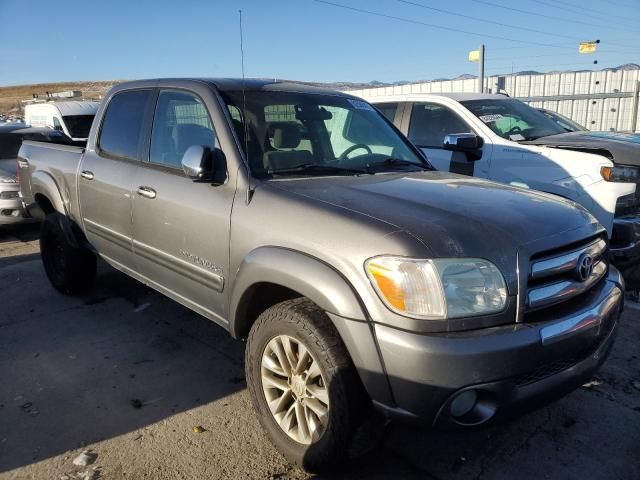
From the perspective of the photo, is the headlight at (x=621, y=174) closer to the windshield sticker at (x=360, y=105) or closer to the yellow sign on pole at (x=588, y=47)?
the windshield sticker at (x=360, y=105)

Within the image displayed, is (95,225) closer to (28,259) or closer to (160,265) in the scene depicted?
(160,265)

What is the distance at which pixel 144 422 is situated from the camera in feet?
10.0

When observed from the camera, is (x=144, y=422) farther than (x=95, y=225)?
No

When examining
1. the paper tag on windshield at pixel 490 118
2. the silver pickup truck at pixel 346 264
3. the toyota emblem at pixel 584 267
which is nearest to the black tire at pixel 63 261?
the silver pickup truck at pixel 346 264

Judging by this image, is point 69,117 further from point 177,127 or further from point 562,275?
point 562,275

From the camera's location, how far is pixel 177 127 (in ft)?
11.7

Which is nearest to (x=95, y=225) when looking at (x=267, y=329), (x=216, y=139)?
(x=216, y=139)

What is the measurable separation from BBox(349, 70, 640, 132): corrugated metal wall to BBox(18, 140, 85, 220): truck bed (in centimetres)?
879

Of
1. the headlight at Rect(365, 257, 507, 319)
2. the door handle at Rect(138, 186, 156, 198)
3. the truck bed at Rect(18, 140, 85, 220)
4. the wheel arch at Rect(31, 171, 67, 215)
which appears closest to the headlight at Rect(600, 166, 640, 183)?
the headlight at Rect(365, 257, 507, 319)

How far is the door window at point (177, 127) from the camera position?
10.9 ft

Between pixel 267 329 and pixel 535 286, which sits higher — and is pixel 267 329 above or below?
below

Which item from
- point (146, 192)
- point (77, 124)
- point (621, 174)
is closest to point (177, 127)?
point (146, 192)

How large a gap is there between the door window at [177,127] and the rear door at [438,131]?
3.40m

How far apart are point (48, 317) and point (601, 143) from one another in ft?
18.2
